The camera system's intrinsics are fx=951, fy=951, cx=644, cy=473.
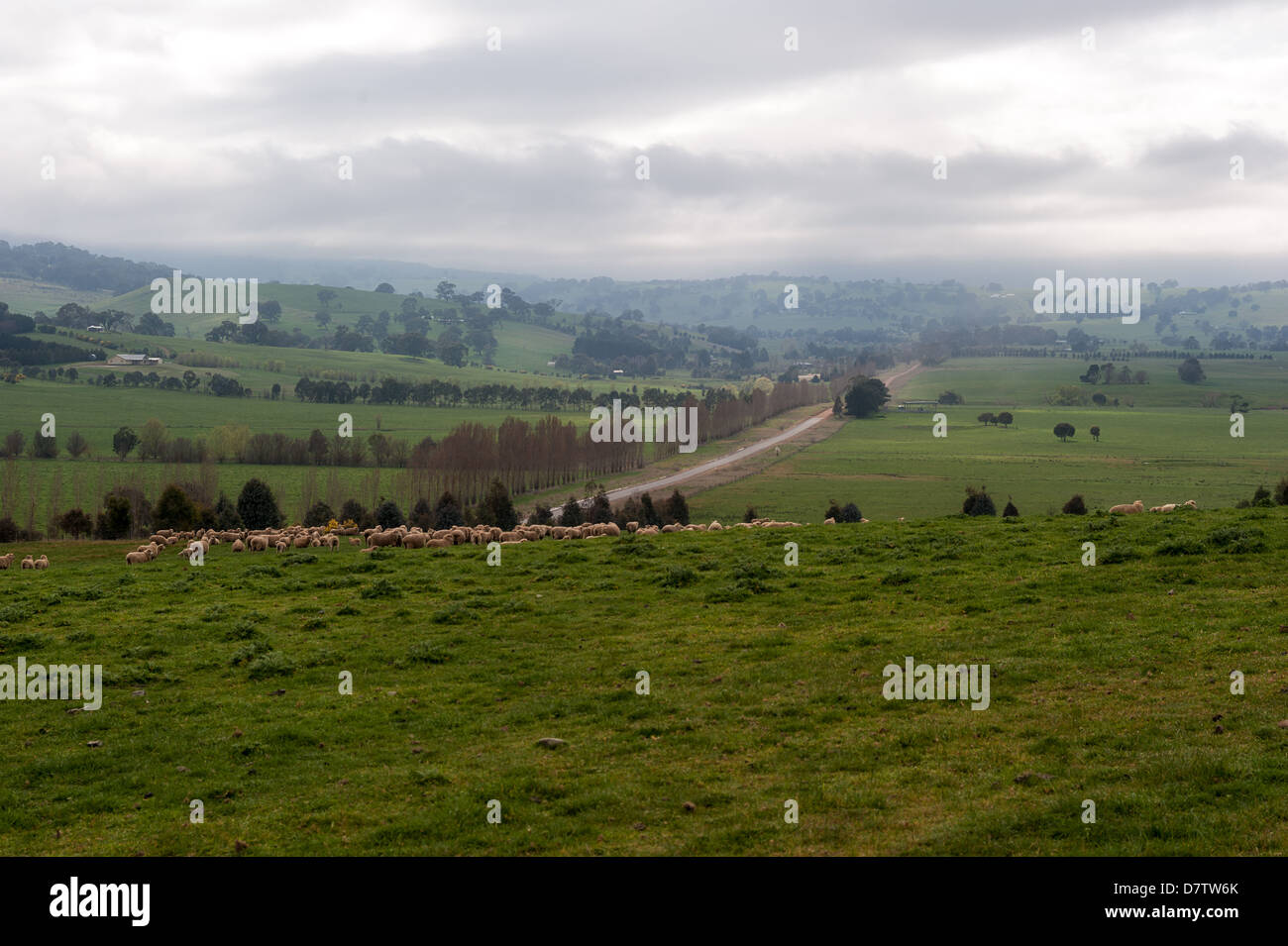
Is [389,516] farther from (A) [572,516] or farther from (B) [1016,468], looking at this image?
(B) [1016,468]

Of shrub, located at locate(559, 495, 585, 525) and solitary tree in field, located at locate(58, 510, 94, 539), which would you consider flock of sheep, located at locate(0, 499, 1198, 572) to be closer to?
solitary tree in field, located at locate(58, 510, 94, 539)

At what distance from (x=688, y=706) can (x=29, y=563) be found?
106 ft

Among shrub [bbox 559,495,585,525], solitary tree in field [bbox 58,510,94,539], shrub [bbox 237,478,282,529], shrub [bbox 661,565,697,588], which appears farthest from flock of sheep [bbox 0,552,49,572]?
shrub [bbox 559,495,585,525]

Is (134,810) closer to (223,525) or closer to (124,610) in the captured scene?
(124,610)

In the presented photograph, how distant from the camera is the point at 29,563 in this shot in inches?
1515

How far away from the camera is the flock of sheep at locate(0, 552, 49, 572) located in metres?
38.3

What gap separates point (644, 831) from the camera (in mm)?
13242

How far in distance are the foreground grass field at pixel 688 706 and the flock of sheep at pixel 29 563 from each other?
19.9ft

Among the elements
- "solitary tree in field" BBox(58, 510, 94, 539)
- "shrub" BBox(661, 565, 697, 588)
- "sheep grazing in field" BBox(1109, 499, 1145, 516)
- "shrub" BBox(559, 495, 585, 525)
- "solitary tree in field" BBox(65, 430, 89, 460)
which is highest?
"solitary tree in field" BBox(65, 430, 89, 460)

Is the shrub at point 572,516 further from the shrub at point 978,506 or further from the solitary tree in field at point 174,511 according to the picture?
the shrub at point 978,506

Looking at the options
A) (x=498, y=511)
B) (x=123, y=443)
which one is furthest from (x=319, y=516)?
(x=123, y=443)

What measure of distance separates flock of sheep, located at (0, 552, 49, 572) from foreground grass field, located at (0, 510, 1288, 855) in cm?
607

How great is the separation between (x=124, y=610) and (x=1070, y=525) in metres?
31.0

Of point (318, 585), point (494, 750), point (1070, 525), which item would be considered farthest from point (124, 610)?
point (1070, 525)
